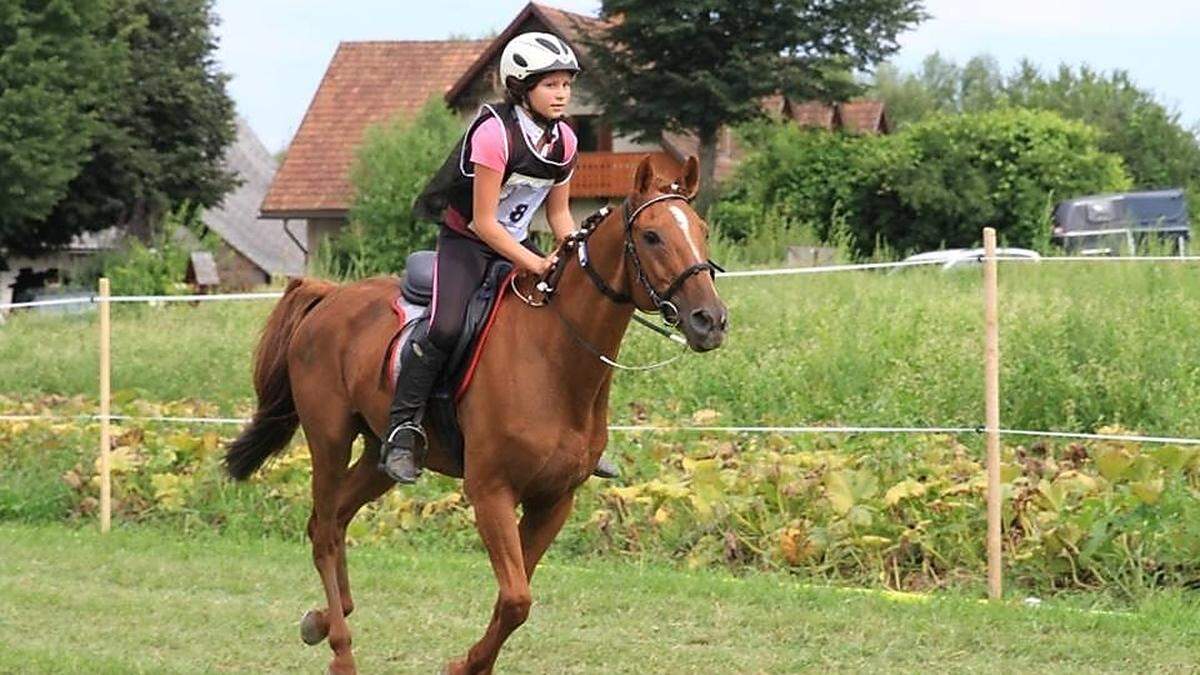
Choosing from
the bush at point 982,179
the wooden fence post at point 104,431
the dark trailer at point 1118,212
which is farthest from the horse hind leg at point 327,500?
the bush at point 982,179

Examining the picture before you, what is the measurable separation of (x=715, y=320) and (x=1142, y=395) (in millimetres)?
7345

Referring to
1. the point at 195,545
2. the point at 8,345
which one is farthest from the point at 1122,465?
the point at 8,345

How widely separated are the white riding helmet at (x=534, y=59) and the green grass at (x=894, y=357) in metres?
6.52

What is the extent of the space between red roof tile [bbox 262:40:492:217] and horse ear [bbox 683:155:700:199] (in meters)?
40.3

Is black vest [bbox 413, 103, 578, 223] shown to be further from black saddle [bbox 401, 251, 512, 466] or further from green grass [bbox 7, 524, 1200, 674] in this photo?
green grass [bbox 7, 524, 1200, 674]

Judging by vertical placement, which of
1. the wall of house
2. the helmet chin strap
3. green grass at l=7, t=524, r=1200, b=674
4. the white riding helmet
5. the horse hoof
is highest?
the white riding helmet

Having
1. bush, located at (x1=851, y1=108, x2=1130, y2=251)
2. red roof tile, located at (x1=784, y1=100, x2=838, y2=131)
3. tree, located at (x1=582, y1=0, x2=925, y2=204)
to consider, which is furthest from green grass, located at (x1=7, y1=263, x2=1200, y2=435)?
red roof tile, located at (x1=784, y1=100, x2=838, y2=131)

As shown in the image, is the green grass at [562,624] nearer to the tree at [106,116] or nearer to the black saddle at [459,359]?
the black saddle at [459,359]

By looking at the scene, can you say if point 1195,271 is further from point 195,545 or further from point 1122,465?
point 195,545

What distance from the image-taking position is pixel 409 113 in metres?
47.2

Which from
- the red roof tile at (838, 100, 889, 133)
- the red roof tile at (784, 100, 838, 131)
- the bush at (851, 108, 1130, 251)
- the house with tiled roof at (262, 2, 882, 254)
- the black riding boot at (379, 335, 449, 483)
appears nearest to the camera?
the black riding boot at (379, 335, 449, 483)

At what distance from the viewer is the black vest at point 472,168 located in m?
7.10

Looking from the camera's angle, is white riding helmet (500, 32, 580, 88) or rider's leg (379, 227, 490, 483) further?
rider's leg (379, 227, 490, 483)

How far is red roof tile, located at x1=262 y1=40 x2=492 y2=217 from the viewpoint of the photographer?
48.2 metres
